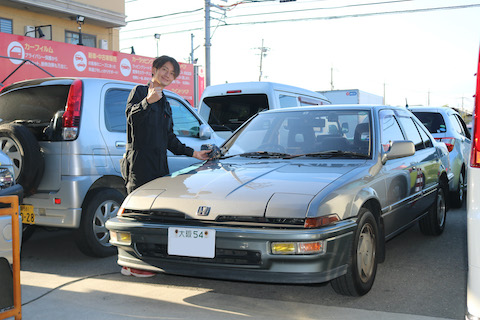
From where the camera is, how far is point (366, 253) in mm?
3795

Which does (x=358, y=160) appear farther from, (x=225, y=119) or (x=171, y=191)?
(x=225, y=119)

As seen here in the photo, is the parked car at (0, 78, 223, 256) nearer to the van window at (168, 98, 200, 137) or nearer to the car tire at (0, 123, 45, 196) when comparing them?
the car tire at (0, 123, 45, 196)

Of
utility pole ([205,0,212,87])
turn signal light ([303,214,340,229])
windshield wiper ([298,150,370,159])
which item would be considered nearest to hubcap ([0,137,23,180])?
windshield wiper ([298,150,370,159])

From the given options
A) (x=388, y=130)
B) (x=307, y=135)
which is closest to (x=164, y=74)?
(x=307, y=135)

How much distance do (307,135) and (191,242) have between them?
5.78 ft

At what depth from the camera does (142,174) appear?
4355 millimetres

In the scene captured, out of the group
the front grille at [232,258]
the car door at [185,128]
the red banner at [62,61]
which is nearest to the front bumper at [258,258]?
the front grille at [232,258]

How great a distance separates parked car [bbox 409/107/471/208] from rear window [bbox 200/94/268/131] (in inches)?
109

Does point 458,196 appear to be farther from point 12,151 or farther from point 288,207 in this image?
point 12,151

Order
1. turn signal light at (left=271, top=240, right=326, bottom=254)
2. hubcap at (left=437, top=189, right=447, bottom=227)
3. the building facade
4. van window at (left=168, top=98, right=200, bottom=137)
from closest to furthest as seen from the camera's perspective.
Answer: turn signal light at (left=271, top=240, right=326, bottom=254)
hubcap at (left=437, top=189, right=447, bottom=227)
van window at (left=168, top=98, right=200, bottom=137)
the building facade

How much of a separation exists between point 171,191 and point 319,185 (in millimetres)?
1051

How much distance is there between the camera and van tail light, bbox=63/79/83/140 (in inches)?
191

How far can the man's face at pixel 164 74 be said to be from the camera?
4.25 meters

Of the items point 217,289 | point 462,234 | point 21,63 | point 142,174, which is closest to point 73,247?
point 142,174
